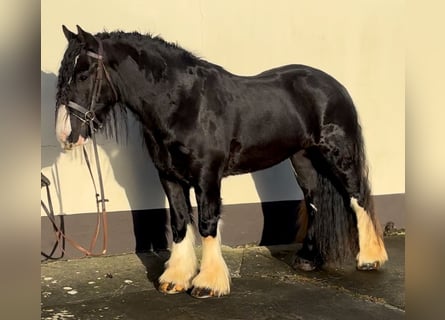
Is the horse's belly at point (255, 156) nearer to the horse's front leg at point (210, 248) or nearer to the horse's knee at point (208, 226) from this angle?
the horse's front leg at point (210, 248)

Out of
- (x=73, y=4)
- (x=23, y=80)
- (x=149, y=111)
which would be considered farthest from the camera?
(x=73, y=4)

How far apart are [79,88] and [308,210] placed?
2.19m

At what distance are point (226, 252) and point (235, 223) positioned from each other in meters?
0.37

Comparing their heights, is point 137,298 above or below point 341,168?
below

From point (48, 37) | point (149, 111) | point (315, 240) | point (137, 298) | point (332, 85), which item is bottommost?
point (137, 298)

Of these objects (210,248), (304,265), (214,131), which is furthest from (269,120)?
(304,265)

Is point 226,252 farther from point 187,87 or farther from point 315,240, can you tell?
point 187,87

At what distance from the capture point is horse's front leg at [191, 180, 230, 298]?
3516mm

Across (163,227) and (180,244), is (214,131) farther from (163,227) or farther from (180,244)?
(163,227)

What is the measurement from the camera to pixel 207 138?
138 inches

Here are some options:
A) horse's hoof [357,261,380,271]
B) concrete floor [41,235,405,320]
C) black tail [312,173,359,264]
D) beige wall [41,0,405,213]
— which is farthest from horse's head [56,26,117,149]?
horse's hoof [357,261,380,271]

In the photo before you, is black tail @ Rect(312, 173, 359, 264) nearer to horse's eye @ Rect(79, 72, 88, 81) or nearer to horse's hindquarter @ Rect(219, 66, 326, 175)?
horse's hindquarter @ Rect(219, 66, 326, 175)

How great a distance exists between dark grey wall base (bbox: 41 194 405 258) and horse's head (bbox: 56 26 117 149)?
144cm

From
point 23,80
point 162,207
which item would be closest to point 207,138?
point 162,207
